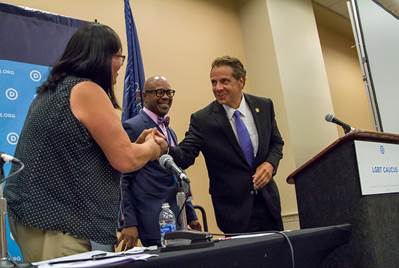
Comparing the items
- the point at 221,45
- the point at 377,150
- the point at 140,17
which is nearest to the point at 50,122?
the point at 377,150

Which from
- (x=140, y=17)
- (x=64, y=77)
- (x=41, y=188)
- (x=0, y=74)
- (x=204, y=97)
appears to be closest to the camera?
(x=41, y=188)

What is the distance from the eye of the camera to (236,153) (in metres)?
2.01

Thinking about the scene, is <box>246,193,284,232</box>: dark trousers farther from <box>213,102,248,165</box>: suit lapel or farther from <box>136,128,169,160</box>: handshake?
<box>136,128,169,160</box>: handshake

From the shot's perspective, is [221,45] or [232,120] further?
[221,45]

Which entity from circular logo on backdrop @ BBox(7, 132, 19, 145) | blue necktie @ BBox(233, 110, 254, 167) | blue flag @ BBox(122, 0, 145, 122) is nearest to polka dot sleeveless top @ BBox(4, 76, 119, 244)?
blue necktie @ BBox(233, 110, 254, 167)

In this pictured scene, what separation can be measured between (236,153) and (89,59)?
2.98ft

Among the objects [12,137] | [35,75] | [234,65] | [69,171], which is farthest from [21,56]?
[69,171]

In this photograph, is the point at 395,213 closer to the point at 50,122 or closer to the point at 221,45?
the point at 50,122

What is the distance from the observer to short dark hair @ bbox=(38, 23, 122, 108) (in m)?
1.31

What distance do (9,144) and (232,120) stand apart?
1150mm

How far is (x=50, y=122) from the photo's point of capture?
4.02 ft

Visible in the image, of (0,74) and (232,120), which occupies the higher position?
(0,74)

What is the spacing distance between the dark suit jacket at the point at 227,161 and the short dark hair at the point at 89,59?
2.10ft

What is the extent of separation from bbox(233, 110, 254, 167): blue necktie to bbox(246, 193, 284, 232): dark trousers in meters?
0.18
